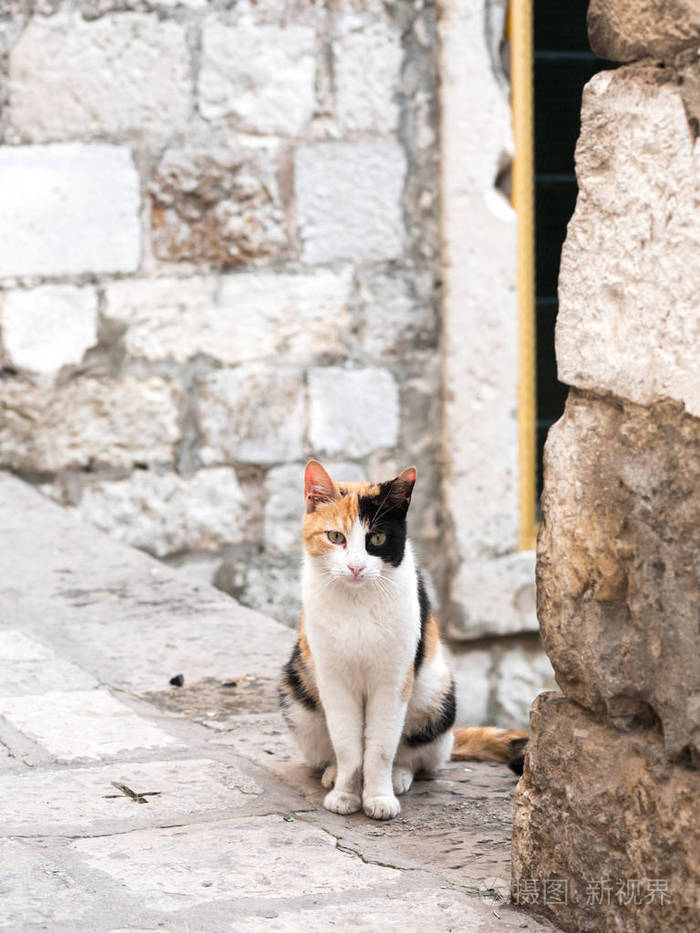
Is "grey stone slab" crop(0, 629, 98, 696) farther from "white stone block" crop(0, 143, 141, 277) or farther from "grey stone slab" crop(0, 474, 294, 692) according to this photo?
"white stone block" crop(0, 143, 141, 277)

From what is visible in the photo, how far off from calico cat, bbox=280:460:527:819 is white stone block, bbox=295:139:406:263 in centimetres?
225

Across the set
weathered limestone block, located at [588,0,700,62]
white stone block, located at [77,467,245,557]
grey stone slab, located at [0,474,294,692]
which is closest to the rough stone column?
weathered limestone block, located at [588,0,700,62]

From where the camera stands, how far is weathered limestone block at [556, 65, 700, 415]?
65.7 inches

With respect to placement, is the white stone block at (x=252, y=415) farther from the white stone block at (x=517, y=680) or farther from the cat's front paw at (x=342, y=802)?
the cat's front paw at (x=342, y=802)

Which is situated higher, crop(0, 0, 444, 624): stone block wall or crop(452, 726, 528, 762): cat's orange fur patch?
crop(0, 0, 444, 624): stone block wall

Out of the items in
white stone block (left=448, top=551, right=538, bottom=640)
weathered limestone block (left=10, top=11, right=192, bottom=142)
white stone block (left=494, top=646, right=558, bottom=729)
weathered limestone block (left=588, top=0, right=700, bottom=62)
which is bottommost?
white stone block (left=494, top=646, right=558, bottom=729)

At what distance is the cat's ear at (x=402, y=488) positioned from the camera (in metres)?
2.58

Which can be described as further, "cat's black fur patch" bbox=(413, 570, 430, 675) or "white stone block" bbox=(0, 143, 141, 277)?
"white stone block" bbox=(0, 143, 141, 277)

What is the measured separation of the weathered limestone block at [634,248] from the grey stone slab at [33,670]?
1603mm

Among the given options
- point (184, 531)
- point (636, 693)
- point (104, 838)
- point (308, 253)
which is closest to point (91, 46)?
point (308, 253)

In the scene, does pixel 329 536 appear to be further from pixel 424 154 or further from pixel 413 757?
pixel 424 154

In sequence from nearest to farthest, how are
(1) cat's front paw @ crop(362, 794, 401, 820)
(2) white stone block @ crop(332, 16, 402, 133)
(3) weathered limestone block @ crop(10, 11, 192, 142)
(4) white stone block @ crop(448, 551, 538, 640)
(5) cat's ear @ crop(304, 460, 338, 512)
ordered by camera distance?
1. (1) cat's front paw @ crop(362, 794, 401, 820)
2. (5) cat's ear @ crop(304, 460, 338, 512)
3. (3) weathered limestone block @ crop(10, 11, 192, 142)
4. (2) white stone block @ crop(332, 16, 402, 133)
5. (4) white stone block @ crop(448, 551, 538, 640)

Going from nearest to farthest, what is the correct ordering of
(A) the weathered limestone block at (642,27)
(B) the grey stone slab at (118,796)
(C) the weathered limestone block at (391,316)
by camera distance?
1. (A) the weathered limestone block at (642,27)
2. (B) the grey stone slab at (118,796)
3. (C) the weathered limestone block at (391,316)

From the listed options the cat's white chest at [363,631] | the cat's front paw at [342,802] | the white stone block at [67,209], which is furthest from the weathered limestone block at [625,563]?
the white stone block at [67,209]
